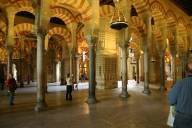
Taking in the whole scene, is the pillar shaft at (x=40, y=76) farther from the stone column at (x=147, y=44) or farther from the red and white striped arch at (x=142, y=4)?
the stone column at (x=147, y=44)

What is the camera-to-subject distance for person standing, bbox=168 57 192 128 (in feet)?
8.00

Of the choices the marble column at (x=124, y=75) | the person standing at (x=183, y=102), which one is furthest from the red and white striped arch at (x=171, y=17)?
the person standing at (x=183, y=102)

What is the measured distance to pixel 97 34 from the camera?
8.56 m

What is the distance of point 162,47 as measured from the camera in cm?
1265

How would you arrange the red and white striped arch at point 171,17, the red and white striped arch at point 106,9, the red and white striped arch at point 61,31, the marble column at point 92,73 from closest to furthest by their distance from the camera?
the marble column at point 92,73 → the red and white striped arch at point 106,9 → the red and white striped arch at point 171,17 → the red and white striped arch at point 61,31

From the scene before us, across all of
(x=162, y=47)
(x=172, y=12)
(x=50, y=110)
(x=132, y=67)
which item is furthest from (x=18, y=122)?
(x=132, y=67)

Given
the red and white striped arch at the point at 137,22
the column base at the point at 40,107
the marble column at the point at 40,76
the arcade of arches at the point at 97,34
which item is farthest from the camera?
the red and white striped arch at the point at 137,22

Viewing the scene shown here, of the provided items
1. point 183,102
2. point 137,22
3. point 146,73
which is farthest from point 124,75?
point 183,102

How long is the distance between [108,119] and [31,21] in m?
11.9

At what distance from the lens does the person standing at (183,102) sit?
2.44 metres

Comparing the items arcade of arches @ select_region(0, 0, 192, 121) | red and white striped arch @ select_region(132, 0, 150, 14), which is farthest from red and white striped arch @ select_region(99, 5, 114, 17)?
red and white striped arch @ select_region(132, 0, 150, 14)

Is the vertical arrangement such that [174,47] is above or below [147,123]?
above

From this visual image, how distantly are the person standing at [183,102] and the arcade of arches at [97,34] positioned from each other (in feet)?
16.5

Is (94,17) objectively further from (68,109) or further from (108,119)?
(108,119)
